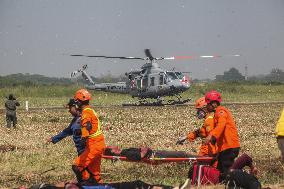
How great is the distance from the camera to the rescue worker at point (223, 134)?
10734 mm

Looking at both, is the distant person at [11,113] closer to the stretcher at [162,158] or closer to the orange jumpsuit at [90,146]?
the stretcher at [162,158]

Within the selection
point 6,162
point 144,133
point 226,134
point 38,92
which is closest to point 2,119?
point 144,133

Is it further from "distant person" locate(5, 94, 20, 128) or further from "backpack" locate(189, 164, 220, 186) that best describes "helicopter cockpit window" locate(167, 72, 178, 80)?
"backpack" locate(189, 164, 220, 186)

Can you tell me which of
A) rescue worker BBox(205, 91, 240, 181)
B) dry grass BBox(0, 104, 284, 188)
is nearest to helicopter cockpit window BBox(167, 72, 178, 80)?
dry grass BBox(0, 104, 284, 188)

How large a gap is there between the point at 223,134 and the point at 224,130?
11cm

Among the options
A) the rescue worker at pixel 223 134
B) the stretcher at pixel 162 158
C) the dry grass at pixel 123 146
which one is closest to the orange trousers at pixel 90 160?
the stretcher at pixel 162 158

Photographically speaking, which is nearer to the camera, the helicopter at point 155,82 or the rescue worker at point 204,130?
the rescue worker at point 204,130

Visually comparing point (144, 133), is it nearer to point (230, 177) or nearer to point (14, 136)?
point (14, 136)

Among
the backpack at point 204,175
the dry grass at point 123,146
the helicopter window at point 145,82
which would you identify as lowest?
the dry grass at point 123,146

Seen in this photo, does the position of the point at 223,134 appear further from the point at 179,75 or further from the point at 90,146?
the point at 179,75

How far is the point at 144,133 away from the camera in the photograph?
2164 cm

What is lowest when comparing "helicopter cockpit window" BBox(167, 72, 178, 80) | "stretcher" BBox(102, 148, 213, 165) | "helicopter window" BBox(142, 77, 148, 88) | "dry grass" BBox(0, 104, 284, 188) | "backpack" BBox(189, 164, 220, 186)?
"dry grass" BBox(0, 104, 284, 188)

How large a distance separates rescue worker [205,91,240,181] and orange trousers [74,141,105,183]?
2.09 m

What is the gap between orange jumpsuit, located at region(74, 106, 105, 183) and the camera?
1011cm
